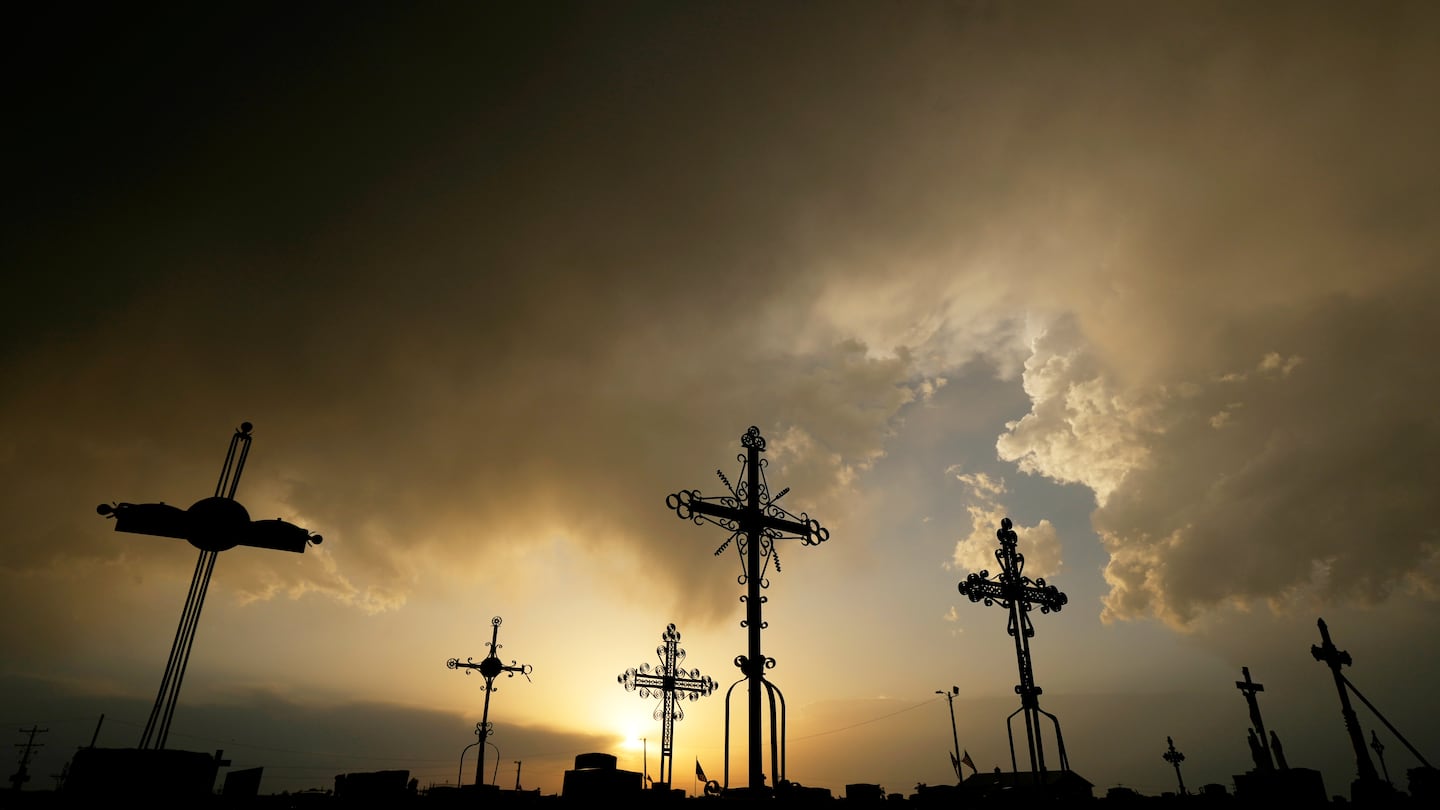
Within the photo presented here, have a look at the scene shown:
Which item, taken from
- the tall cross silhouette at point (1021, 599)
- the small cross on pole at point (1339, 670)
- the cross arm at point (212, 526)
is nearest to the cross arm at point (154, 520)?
the cross arm at point (212, 526)

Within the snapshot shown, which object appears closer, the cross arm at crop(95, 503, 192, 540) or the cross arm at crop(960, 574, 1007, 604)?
the cross arm at crop(95, 503, 192, 540)

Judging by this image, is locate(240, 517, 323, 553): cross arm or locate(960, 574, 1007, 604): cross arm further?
locate(960, 574, 1007, 604): cross arm

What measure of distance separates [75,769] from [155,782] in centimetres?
91

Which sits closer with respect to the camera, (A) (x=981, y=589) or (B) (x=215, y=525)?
(B) (x=215, y=525)

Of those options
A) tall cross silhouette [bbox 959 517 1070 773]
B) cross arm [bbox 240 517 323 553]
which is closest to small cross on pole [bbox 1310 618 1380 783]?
tall cross silhouette [bbox 959 517 1070 773]

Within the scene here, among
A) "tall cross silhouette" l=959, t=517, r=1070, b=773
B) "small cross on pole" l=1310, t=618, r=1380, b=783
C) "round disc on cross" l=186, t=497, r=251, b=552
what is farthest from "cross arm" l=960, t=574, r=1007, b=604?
"round disc on cross" l=186, t=497, r=251, b=552

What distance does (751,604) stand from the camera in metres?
10.9

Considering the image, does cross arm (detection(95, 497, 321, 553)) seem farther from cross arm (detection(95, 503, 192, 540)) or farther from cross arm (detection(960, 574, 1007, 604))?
cross arm (detection(960, 574, 1007, 604))

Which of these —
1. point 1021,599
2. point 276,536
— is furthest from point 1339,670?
point 276,536

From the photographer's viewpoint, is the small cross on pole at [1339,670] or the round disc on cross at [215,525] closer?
the round disc on cross at [215,525]

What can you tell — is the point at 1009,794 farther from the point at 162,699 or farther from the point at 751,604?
the point at 162,699

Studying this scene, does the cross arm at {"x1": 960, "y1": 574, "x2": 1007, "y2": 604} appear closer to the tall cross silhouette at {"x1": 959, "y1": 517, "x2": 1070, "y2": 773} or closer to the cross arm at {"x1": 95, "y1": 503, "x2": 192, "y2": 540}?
the tall cross silhouette at {"x1": 959, "y1": 517, "x2": 1070, "y2": 773}

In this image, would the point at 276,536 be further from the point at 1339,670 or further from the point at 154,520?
the point at 1339,670

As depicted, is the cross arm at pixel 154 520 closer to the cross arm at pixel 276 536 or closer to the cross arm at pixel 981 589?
the cross arm at pixel 276 536
